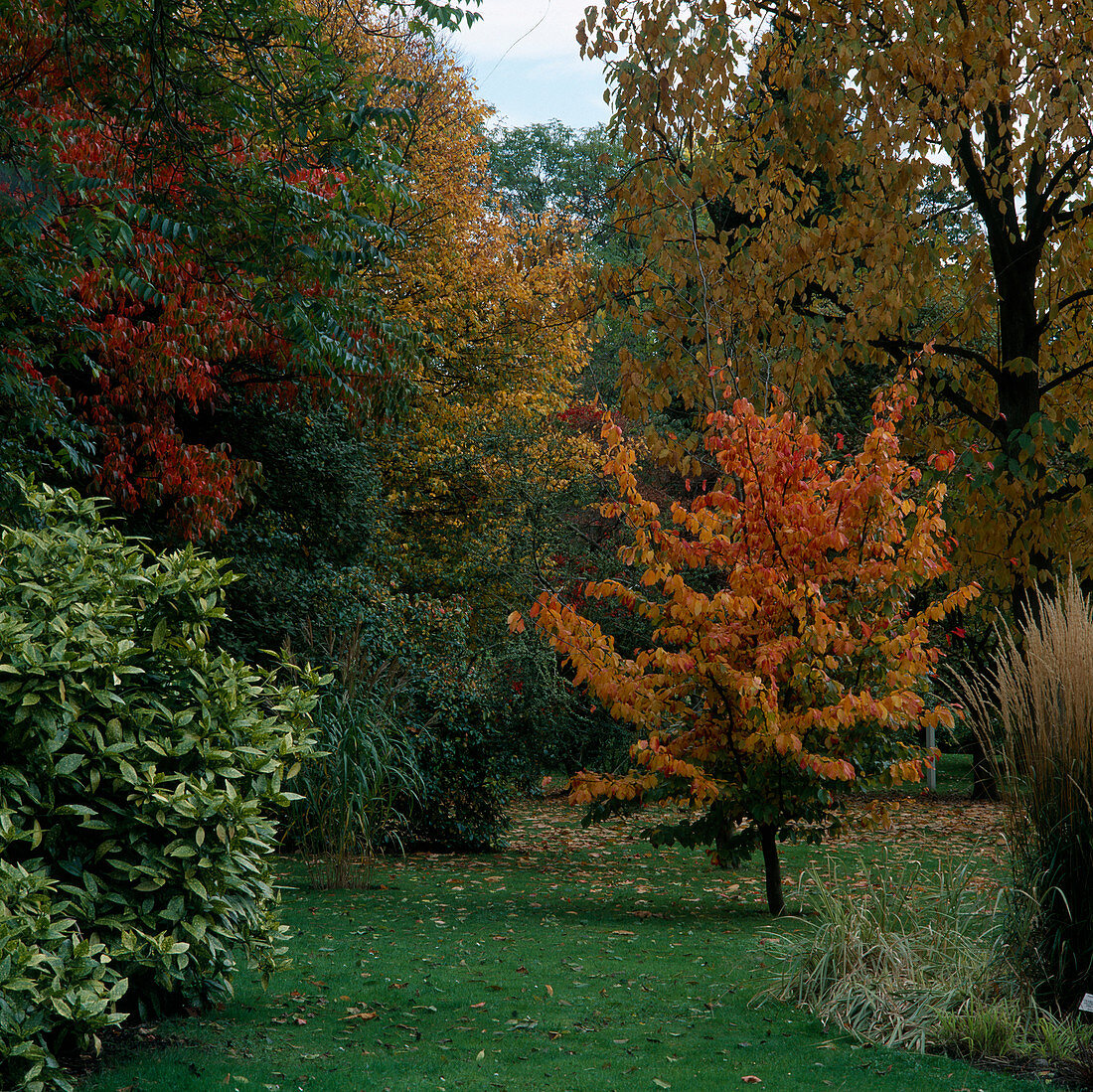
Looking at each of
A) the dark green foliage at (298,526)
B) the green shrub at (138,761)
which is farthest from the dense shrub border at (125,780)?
the dark green foliage at (298,526)

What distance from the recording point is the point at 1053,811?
4.31 meters

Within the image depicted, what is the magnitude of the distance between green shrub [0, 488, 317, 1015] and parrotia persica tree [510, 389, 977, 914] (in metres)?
2.19

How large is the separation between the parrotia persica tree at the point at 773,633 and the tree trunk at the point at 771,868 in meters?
0.03

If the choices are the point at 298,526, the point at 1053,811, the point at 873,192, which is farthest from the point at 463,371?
the point at 1053,811

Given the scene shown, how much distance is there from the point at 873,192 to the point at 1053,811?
4536mm

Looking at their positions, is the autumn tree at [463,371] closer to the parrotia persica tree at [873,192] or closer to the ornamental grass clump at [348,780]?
the ornamental grass clump at [348,780]

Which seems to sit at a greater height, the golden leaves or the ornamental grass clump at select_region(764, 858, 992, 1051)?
the golden leaves

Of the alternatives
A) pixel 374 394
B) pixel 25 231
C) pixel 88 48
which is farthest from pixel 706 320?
pixel 88 48

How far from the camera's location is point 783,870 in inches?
366

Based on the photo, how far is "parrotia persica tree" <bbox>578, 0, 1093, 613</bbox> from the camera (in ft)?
23.0

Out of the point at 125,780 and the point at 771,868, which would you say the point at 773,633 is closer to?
the point at 771,868

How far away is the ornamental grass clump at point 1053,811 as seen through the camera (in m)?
4.19

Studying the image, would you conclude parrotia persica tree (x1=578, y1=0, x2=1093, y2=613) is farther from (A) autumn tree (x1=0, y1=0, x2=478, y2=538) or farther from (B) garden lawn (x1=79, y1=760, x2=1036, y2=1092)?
(B) garden lawn (x1=79, y1=760, x2=1036, y2=1092)

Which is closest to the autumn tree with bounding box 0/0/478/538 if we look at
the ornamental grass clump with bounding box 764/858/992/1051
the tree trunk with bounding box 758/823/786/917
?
the tree trunk with bounding box 758/823/786/917
